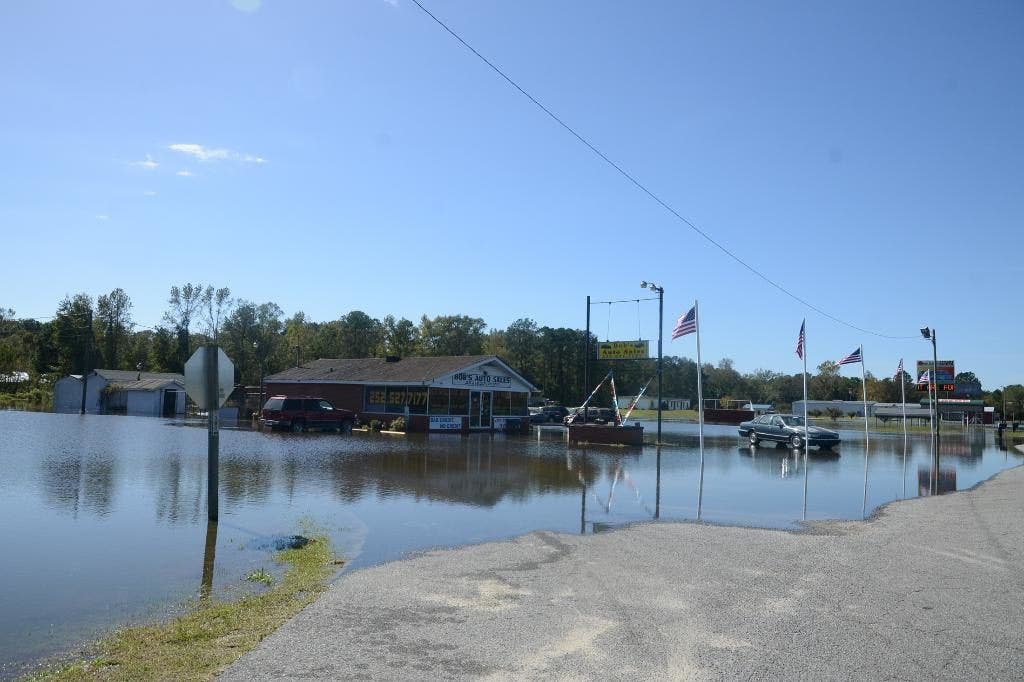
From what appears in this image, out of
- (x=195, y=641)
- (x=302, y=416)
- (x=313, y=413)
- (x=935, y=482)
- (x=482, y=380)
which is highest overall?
(x=482, y=380)

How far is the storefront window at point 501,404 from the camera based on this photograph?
1720 inches

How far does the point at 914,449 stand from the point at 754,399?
10537 centimetres

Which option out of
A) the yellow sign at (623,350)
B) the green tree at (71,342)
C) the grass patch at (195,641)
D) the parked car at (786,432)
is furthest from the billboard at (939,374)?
the green tree at (71,342)

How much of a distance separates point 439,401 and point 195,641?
111ft

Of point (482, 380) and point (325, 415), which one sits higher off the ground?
point (482, 380)

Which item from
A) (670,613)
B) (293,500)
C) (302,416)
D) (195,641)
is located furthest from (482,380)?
(195,641)

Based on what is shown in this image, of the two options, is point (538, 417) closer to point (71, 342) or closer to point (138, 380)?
point (138, 380)

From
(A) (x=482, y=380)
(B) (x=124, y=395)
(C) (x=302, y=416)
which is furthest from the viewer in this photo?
(B) (x=124, y=395)

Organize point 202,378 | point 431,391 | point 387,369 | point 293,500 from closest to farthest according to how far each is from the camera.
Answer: point 202,378 < point 293,500 < point 431,391 < point 387,369

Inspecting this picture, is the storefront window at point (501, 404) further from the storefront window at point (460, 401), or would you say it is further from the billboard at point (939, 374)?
the billboard at point (939, 374)

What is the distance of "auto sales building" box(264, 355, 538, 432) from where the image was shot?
40.1 metres

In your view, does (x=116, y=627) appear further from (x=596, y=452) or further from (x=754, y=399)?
(x=754, y=399)

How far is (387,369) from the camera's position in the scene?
1747 inches

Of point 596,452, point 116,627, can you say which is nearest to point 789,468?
point 596,452
